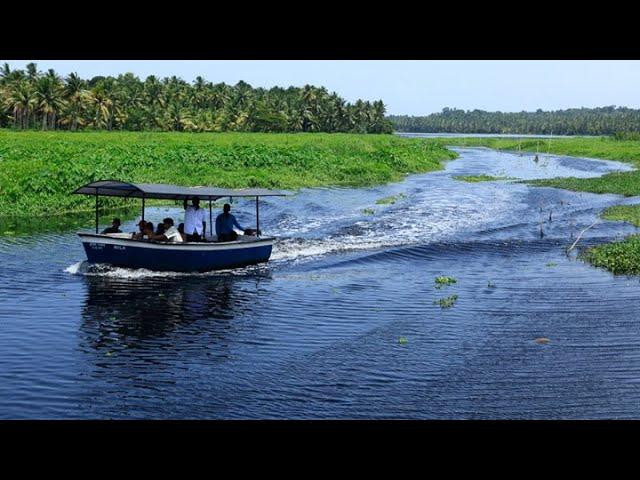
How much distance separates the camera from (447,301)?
797 inches

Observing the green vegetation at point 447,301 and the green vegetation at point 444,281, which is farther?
the green vegetation at point 444,281

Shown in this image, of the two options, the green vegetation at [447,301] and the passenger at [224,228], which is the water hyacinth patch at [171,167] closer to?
the passenger at [224,228]

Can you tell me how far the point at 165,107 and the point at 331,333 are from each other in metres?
93.3

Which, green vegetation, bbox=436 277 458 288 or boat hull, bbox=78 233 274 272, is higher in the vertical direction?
boat hull, bbox=78 233 274 272

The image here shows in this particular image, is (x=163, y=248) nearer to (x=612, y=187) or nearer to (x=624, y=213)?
(x=624, y=213)

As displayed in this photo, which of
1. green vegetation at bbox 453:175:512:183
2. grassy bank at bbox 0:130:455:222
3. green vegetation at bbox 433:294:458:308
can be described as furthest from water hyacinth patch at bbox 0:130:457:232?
green vegetation at bbox 433:294:458:308

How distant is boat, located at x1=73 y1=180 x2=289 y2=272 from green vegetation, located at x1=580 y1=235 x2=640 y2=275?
36.7ft

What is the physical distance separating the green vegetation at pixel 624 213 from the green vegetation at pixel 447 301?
16.2 meters

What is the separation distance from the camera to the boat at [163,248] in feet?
73.7

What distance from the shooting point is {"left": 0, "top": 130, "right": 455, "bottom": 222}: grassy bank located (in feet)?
121

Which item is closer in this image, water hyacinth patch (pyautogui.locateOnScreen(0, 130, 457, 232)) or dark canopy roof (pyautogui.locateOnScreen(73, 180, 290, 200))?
dark canopy roof (pyautogui.locateOnScreen(73, 180, 290, 200))

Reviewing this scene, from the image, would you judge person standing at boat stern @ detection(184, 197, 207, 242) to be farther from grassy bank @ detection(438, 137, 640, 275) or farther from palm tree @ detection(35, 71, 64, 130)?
palm tree @ detection(35, 71, 64, 130)

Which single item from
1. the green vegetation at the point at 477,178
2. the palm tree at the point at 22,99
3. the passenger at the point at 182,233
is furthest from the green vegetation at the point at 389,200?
the palm tree at the point at 22,99

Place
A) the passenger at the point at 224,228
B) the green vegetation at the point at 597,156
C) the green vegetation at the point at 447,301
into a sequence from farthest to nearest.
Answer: the green vegetation at the point at 597,156 < the passenger at the point at 224,228 < the green vegetation at the point at 447,301
